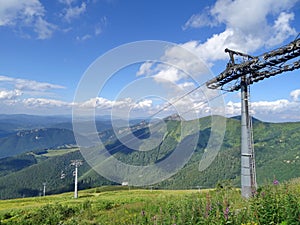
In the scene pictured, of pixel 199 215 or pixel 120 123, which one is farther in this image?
pixel 120 123

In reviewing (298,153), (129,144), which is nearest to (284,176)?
(298,153)

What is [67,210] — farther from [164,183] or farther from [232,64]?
[164,183]

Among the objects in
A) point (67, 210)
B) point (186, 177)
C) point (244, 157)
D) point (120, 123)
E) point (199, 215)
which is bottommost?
point (186, 177)

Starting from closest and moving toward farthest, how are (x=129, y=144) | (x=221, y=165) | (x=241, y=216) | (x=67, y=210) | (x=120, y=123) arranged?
(x=241, y=216)
(x=67, y=210)
(x=120, y=123)
(x=129, y=144)
(x=221, y=165)

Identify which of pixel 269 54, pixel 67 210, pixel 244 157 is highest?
pixel 269 54

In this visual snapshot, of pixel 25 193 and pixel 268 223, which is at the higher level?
pixel 268 223

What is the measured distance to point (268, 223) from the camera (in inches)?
247

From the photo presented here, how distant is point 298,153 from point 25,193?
600 feet

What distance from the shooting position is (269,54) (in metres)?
15.5

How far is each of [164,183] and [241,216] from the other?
186377 millimetres

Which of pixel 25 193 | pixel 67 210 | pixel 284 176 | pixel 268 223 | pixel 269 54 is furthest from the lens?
pixel 25 193

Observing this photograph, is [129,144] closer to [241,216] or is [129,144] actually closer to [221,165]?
[241,216]

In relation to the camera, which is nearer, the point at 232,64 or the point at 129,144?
the point at 232,64

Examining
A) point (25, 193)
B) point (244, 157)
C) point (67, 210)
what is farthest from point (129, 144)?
point (25, 193)
